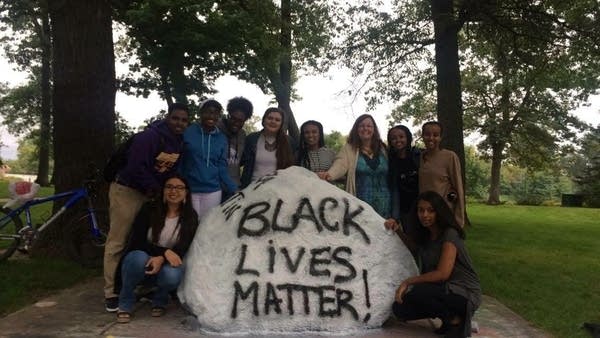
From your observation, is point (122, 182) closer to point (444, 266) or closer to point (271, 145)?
point (271, 145)

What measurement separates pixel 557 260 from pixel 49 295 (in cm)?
780

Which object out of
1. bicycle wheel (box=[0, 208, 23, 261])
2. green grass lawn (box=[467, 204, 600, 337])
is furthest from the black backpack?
green grass lawn (box=[467, 204, 600, 337])

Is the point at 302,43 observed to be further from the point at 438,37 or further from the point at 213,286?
the point at 213,286

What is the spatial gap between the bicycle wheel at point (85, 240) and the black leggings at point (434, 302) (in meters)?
4.13

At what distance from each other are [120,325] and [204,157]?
168cm

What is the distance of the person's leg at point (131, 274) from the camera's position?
14.1 feet

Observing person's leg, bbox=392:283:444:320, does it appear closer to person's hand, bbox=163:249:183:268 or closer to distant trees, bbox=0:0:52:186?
person's hand, bbox=163:249:183:268

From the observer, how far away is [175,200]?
4477 mm

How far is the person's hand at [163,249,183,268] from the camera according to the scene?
4312mm

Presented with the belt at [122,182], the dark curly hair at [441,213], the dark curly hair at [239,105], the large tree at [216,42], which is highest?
the large tree at [216,42]

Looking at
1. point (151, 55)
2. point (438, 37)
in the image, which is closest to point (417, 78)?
point (438, 37)

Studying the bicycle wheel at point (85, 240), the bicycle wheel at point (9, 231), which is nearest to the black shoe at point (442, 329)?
the bicycle wheel at point (85, 240)

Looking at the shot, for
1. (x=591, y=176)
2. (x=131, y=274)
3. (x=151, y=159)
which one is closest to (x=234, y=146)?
(x=151, y=159)

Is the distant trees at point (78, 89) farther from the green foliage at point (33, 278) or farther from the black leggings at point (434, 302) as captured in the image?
the black leggings at point (434, 302)
